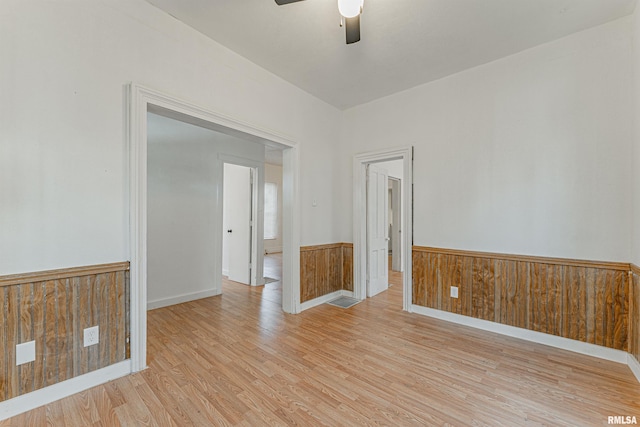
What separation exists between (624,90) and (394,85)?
2045 mm

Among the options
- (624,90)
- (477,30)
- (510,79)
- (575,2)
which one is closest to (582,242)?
(624,90)

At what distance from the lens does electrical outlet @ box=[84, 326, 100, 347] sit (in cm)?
187

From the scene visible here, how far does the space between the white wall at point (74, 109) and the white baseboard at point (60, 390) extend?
777mm

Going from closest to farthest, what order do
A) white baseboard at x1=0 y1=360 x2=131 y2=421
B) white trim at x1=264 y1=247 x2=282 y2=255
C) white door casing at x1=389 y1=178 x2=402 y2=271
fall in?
white baseboard at x1=0 y1=360 x2=131 y2=421, white door casing at x1=389 y1=178 x2=402 y2=271, white trim at x1=264 y1=247 x2=282 y2=255

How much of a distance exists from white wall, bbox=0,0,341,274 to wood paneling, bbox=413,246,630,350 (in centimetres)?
315

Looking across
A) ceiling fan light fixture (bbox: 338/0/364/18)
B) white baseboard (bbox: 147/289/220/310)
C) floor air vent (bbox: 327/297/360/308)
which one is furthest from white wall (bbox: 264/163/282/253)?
ceiling fan light fixture (bbox: 338/0/364/18)

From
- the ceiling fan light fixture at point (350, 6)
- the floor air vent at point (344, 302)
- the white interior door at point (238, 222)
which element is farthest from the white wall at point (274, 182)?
the ceiling fan light fixture at point (350, 6)

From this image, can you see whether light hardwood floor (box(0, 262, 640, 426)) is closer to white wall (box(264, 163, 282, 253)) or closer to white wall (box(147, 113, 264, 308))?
white wall (box(147, 113, 264, 308))

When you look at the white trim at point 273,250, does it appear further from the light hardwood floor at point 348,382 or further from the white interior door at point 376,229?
the light hardwood floor at point 348,382

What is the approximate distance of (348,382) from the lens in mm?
1970

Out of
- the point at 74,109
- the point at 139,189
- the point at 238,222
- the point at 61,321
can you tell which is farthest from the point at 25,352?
the point at 238,222

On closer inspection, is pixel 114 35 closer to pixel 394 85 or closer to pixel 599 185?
pixel 394 85

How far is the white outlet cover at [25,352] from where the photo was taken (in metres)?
1.63

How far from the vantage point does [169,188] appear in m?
3.66
